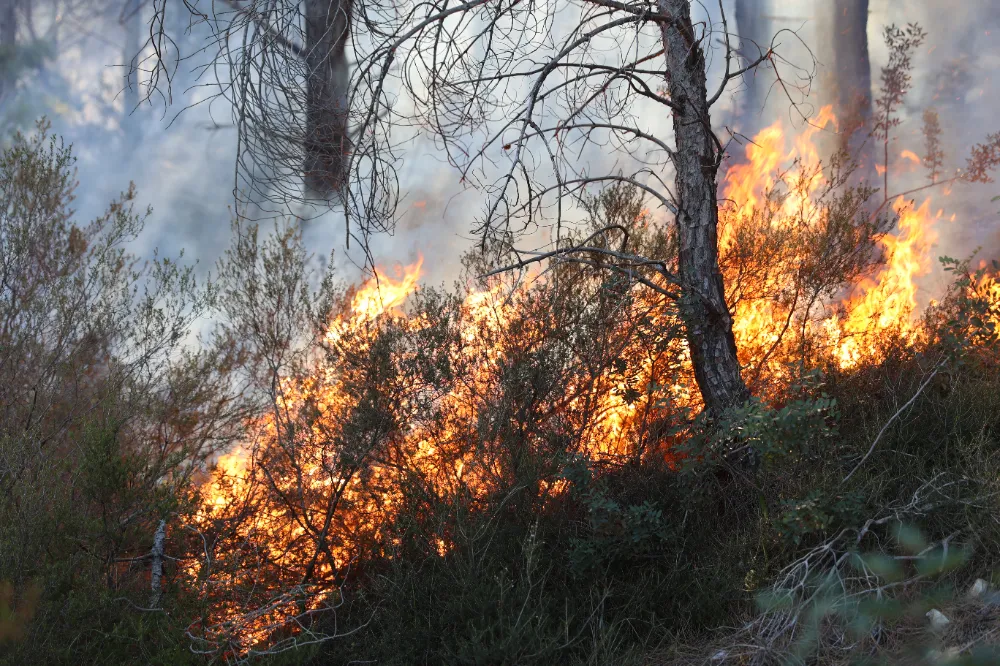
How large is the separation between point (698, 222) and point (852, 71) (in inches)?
172

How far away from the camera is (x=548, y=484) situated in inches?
177

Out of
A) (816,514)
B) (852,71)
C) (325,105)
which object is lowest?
(816,514)

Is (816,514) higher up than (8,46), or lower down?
lower down

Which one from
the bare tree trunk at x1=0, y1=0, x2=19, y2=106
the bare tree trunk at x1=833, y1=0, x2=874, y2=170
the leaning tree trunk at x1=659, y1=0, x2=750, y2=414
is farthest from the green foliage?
the bare tree trunk at x1=0, y1=0, x2=19, y2=106

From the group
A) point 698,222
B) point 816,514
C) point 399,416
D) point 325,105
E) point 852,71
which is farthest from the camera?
point 852,71

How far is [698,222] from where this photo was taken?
15.9 ft

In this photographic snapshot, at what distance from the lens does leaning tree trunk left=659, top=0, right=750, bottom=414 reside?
474cm

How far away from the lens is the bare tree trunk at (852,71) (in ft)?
25.0

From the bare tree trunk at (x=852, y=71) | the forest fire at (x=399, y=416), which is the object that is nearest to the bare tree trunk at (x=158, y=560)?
the forest fire at (x=399, y=416)

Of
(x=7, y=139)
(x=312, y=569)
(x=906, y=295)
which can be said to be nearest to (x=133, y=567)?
(x=312, y=569)

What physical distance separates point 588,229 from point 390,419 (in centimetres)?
230

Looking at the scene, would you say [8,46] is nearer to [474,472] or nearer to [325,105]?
[325,105]

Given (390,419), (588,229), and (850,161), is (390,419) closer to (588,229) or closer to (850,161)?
(588,229)

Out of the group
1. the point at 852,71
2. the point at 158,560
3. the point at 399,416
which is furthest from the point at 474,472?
the point at 852,71
